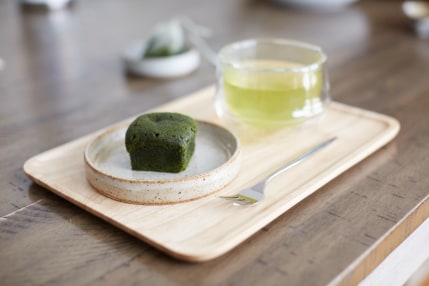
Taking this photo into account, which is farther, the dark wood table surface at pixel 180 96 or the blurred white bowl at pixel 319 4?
the blurred white bowl at pixel 319 4

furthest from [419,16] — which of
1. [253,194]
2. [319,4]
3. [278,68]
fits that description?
[253,194]

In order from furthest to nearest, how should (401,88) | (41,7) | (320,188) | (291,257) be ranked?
(41,7), (401,88), (320,188), (291,257)

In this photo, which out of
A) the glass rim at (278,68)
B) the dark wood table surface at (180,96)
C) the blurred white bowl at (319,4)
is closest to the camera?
the dark wood table surface at (180,96)

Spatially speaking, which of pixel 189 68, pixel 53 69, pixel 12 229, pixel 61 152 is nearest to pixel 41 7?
pixel 53 69

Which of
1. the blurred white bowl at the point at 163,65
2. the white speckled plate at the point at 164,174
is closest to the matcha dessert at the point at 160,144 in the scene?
the white speckled plate at the point at 164,174

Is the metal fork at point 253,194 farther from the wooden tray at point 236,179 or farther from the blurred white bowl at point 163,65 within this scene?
the blurred white bowl at point 163,65

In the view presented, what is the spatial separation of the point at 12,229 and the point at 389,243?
40 cm

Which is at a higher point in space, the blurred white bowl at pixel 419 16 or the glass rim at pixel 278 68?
the glass rim at pixel 278 68

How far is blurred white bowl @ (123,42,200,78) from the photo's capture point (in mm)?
1120

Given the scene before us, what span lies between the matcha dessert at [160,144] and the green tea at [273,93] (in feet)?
0.54

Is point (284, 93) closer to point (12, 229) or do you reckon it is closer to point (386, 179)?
point (386, 179)

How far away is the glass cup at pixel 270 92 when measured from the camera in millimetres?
849

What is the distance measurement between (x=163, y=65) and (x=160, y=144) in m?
0.46

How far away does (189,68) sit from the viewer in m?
1.15
